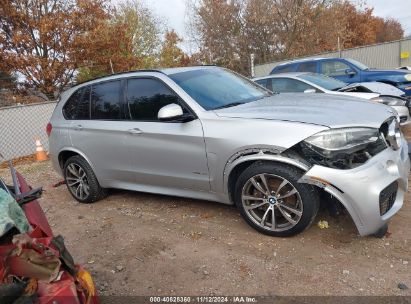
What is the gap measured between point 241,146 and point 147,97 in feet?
4.65

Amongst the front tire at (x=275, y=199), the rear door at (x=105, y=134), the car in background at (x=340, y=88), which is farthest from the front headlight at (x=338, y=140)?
the car in background at (x=340, y=88)

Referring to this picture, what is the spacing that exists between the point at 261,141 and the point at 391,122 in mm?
1300

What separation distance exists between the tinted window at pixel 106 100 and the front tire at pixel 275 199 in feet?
6.28

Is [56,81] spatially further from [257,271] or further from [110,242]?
[257,271]

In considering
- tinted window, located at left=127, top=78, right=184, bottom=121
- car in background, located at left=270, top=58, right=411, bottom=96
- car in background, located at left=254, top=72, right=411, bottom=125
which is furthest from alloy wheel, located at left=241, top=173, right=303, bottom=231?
car in background, located at left=270, top=58, right=411, bottom=96

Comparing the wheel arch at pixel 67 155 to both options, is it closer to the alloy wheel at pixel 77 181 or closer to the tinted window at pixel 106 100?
the alloy wheel at pixel 77 181

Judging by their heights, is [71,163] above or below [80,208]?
above

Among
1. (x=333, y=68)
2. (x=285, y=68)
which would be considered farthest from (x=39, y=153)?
(x=333, y=68)

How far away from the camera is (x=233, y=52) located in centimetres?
2252

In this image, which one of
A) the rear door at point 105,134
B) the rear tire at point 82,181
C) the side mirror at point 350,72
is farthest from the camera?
the side mirror at point 350,72

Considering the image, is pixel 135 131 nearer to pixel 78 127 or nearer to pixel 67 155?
pixel 78 127

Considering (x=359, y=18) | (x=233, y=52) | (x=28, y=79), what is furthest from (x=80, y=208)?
Answer: (x=359, y=18)

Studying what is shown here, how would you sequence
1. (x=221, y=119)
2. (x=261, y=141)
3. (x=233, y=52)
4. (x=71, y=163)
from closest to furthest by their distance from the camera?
(x=261, y=141)
(x=221, y=119)
(x=71, y=163)
(x=233, y=52)

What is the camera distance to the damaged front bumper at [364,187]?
3102 millimetres
